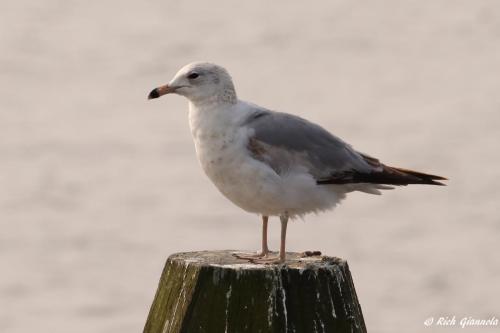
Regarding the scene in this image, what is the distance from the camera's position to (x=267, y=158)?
559 centimetres

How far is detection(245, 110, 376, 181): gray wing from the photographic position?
560cm

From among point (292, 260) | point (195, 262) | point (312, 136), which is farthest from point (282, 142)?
point (195, 262)

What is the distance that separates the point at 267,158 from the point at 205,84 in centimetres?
64

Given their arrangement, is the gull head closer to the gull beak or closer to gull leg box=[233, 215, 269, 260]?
the gull beak

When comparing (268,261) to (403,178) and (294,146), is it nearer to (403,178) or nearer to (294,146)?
(294,146)

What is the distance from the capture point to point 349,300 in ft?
15.4

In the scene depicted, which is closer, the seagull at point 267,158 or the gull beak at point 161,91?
the seagull at point 267,158

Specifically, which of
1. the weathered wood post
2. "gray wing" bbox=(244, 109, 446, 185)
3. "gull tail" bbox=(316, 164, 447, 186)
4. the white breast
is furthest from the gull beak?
the weathered wood post

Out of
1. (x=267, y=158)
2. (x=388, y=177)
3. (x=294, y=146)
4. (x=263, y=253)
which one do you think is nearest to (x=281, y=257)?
(x=263, y=253)

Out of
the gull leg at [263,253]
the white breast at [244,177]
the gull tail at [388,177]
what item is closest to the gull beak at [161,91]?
the white breast at [244,177]

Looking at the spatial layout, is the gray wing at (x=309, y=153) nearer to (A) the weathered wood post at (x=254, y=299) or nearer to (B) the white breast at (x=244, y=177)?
(B) the white breast at (x=244, y=177)

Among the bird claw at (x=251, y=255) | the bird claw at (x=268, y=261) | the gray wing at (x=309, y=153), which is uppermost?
the gray wing at (x=309, y=153)

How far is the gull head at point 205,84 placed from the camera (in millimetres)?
5805

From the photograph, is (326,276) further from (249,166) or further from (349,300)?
(249,166)
